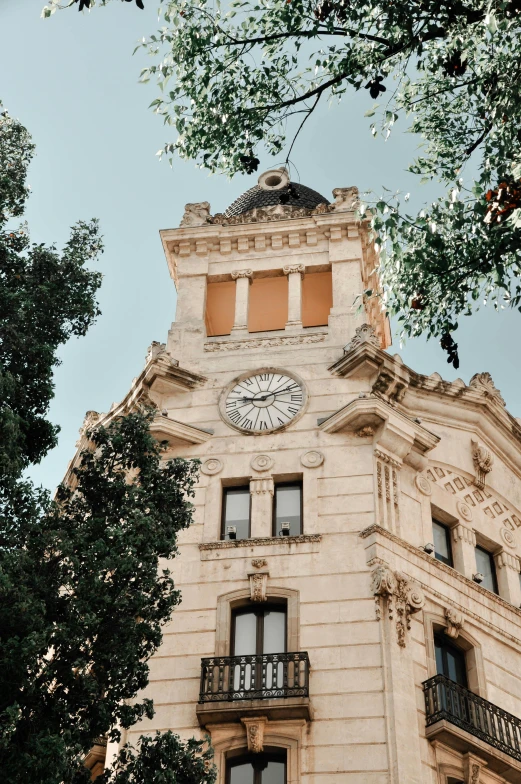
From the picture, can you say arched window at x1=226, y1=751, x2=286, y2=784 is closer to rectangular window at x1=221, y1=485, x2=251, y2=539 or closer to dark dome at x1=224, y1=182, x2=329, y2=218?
rectangular window at x1=221, y1=485, x2=251, y2=539

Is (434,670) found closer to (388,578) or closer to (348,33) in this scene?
(388,578)

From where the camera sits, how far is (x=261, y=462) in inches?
1193

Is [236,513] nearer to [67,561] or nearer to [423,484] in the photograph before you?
[423,484]

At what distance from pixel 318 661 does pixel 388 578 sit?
2499 mm

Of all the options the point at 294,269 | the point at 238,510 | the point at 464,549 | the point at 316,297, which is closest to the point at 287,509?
the point at 238,510

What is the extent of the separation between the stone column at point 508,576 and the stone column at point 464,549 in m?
0.99

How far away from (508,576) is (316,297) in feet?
34.4

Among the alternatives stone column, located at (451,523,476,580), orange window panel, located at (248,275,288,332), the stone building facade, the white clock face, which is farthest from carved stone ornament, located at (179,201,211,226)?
stone column, located at (451,523,476,580)

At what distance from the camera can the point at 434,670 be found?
26.6 meters

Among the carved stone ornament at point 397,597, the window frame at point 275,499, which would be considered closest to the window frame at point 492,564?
the carved stone ornament at point 397,597

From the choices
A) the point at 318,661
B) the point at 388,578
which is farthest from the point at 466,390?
the point at 318,661

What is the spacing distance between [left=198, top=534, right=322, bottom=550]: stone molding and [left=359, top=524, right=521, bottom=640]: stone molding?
1.20 m

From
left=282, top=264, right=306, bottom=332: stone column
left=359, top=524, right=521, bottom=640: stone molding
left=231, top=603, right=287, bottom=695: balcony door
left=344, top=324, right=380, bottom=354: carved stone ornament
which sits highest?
left=282, top=264, right=306, bottom=332: stone column

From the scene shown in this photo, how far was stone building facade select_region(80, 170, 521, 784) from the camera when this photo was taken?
2503cm
